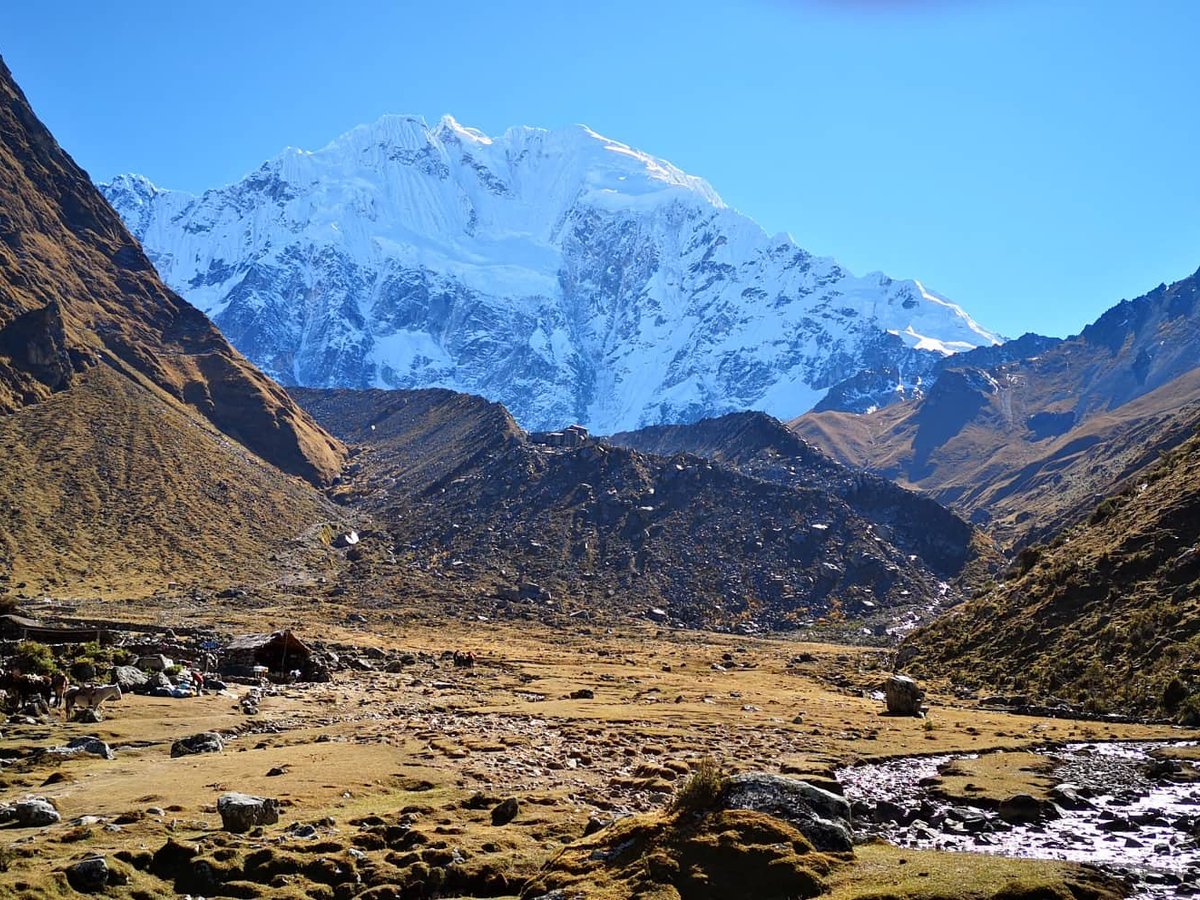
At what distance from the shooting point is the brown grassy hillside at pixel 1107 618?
5284 centimetres

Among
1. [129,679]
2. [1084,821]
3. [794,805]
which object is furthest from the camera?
[129,679]

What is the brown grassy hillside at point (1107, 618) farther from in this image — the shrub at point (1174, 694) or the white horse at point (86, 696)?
the white horse at point (86, 696)

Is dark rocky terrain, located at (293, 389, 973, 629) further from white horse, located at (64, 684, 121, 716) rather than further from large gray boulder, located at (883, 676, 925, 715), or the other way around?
white horse, located at (64, 684, 121, 716)

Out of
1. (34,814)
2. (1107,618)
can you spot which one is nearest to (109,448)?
(1107,618)

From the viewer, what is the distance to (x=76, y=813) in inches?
1024

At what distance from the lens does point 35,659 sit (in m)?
52.2

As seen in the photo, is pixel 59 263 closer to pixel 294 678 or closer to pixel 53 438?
pixel 53 438

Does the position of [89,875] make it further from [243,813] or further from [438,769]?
[438,769]

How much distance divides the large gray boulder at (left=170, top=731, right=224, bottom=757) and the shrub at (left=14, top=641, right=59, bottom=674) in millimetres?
15986

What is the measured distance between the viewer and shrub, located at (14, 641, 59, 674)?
5069 centimetres

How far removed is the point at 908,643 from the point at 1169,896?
66.2m

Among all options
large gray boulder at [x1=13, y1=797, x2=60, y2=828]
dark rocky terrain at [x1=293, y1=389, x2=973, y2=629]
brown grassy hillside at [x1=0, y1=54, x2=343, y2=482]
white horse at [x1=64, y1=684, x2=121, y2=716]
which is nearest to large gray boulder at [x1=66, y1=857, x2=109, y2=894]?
large gray boulder at [x1=13, y1=797, x2=60, y2=828]

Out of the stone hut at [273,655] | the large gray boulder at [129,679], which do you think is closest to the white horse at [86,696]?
the large gray boulder at [129,679]

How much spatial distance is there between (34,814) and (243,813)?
16.5ft
